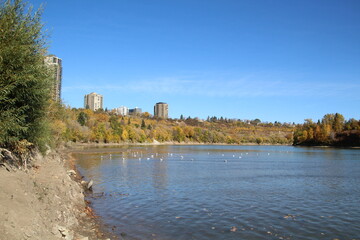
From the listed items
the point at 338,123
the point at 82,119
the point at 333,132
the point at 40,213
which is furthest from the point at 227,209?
the point at 338,123

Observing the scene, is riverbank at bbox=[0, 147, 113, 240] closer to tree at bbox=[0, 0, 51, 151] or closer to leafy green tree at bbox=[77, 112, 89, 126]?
tree at bbox=[0, 0, 51, 151]

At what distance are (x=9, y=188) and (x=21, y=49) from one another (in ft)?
22.0

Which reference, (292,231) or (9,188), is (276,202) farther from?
(9,188)

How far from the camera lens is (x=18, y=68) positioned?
15953 mm

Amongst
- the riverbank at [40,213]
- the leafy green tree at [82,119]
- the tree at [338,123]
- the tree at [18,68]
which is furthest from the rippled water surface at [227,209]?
the tree at [338,123]

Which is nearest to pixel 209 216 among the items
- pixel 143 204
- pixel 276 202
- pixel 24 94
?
pixel 143 204

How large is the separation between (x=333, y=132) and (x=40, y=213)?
616ft

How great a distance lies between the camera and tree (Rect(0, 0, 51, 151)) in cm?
1488

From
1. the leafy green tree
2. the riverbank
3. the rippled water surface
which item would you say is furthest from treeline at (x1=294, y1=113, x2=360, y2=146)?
the riverbank

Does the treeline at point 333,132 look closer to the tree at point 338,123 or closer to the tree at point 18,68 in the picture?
the tree at point 338,123

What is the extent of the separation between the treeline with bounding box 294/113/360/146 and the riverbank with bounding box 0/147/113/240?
571ft

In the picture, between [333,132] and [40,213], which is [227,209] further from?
[333,132]

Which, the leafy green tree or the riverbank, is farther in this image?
the leafy green tree

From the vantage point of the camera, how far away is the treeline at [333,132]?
16588cm
